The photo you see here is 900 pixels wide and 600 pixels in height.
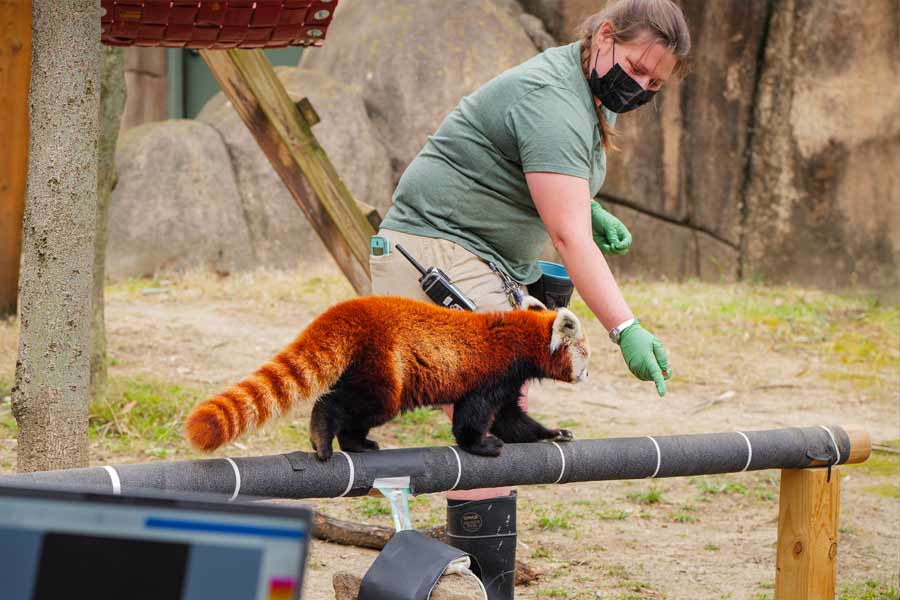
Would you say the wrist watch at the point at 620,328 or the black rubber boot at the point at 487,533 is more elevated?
the wrist watch at the point at 620,328

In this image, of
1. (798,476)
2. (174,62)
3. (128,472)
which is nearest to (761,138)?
(174,62)

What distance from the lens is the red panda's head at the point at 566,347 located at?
94.4 inches

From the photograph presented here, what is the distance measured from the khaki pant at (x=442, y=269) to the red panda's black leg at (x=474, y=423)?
37cm

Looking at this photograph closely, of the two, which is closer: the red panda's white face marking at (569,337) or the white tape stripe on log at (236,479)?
the white tape stripe on log at (236,479)

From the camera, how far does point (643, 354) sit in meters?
2.43

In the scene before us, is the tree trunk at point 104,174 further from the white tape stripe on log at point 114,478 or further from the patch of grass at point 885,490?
the patch of grass at point 885,490

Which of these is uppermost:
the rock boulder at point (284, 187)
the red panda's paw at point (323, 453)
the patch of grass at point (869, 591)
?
the rock boulder at point (284, 187)

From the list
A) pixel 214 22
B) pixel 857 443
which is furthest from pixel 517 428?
pixel 214 22

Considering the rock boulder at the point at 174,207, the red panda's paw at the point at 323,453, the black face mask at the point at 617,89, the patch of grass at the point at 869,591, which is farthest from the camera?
the rock boulder at the point at 174,207

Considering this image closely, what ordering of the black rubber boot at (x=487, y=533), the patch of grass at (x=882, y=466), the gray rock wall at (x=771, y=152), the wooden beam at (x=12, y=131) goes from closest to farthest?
the black rubber boot at (x=487, y=533), the patch of grass at (x=882, y=466), the wooden beam at (x=12, y=131), the gray rock wall at (x=771, y=152)

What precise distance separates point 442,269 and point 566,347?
44 cm

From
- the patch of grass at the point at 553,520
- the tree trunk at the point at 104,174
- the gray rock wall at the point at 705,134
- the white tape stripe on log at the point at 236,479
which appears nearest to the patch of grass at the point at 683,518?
the patch of grass at the point at 553,520

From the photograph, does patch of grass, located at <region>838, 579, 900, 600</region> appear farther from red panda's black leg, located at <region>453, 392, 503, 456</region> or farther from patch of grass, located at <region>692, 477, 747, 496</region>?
red panda's black leg, located at <region>453, 392, 503, 456</region>

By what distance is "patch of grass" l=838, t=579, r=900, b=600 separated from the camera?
3.47 metres
